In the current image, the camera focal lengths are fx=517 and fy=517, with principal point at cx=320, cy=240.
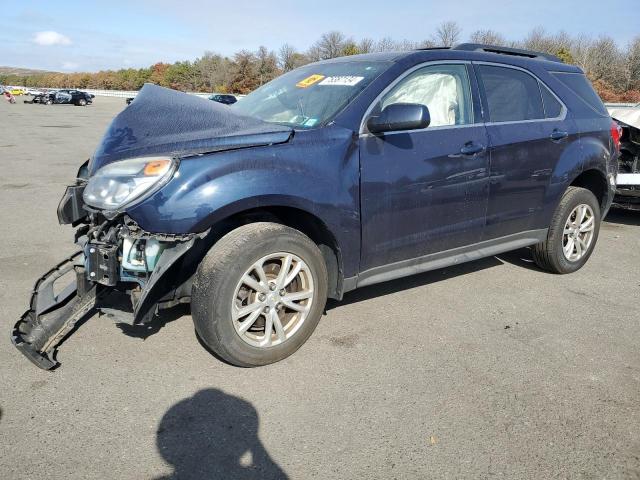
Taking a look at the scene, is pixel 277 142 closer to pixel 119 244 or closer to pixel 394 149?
pixel 394 149

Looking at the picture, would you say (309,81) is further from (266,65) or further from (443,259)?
(266,65)

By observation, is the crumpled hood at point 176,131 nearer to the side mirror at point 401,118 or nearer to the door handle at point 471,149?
the side mirror at point 401,118

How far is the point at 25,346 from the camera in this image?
2996mm

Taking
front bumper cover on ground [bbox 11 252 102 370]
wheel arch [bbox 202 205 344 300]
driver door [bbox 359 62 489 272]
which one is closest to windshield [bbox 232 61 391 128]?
driver door [bbox 359 62 489 272]

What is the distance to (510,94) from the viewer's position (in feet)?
13.7

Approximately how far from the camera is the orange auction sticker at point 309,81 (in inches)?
154

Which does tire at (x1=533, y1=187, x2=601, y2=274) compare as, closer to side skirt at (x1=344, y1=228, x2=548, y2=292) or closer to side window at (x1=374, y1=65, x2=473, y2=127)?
side skirt at (x1=344, y1=228, x2=548, y2=292)

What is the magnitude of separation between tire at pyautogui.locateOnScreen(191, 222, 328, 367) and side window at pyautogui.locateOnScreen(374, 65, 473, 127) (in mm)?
1353

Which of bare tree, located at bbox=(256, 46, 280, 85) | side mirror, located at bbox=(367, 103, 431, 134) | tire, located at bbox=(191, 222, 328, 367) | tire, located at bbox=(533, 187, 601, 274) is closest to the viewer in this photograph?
tire, located at bbox=(191, 222, 328, 367)

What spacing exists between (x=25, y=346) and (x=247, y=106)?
7.73ft

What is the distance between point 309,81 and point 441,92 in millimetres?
997

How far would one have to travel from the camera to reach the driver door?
3.34m

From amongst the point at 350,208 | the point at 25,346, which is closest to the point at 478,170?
the point at 350,208

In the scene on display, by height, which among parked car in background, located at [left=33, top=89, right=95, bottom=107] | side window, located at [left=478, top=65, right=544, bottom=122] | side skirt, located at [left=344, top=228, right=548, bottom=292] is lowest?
side skirt, located at [left=344, top=228, right=548, bottom=292]
